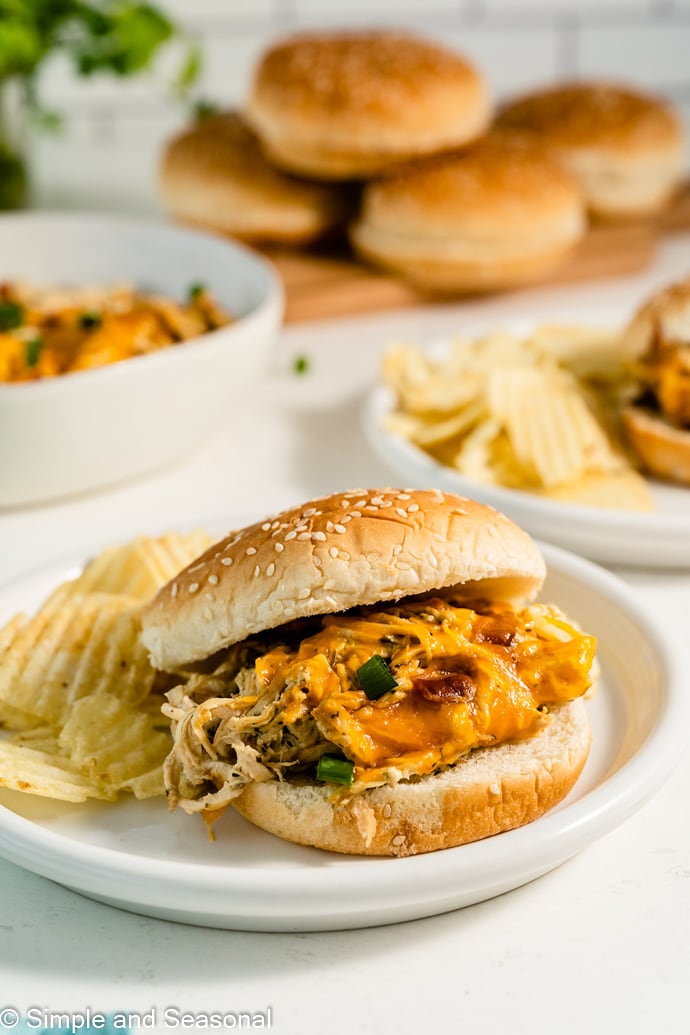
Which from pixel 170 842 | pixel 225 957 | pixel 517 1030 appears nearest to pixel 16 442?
pixel 170 842

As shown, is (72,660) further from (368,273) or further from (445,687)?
(368,273)

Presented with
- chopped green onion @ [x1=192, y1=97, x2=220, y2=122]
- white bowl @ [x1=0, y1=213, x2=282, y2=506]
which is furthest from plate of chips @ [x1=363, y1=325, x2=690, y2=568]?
chopped green onion @ [x1=192, y1=97, x2=220, y2=122]

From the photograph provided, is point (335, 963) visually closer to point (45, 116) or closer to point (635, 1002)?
point (635, 1002)

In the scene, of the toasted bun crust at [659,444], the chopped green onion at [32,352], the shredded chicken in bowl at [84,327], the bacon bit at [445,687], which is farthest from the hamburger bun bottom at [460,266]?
the bacon bit at [445,687]

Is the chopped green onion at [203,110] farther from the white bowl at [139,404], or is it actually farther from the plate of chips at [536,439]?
the plate of chips at [536,439]

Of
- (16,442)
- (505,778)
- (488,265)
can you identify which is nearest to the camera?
(505,778)

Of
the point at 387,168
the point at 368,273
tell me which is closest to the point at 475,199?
the point at 387,168
